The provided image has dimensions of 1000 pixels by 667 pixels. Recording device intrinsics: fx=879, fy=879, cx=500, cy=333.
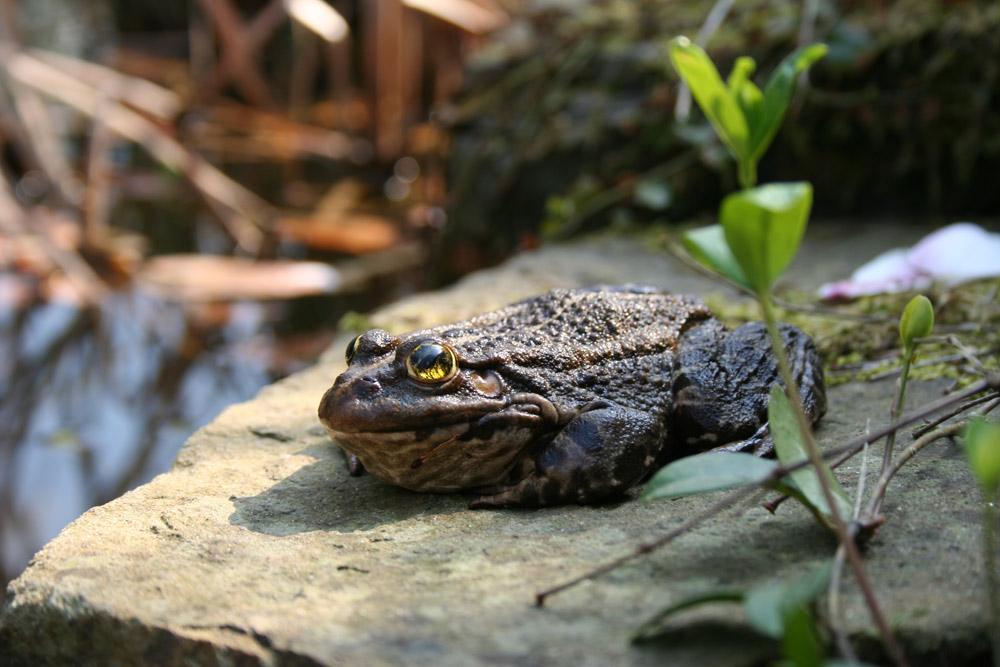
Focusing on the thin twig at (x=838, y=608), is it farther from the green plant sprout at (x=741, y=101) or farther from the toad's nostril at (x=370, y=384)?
the toad's nostril at (x=370, y=384)

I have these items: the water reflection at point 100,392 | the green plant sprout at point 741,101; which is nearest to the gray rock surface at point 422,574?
the green plant sprout at point 741,101

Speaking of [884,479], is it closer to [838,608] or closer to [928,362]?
[838,608]

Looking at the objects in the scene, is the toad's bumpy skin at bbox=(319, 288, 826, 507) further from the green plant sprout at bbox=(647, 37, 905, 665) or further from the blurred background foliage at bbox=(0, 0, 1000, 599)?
the blurred background foliage at bbox=(0, 0, 1000, 599)

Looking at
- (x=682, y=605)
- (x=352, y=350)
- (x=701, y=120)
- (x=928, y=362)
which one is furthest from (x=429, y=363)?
(x=701, y=120)

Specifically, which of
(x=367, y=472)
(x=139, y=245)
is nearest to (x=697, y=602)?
(x=367, y=472)

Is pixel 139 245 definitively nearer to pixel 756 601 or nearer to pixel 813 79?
pixel 813 79
